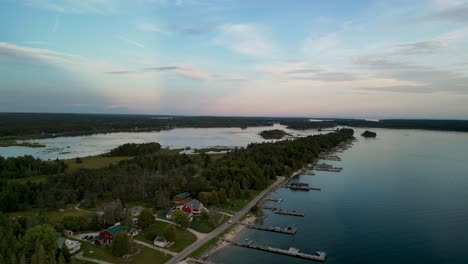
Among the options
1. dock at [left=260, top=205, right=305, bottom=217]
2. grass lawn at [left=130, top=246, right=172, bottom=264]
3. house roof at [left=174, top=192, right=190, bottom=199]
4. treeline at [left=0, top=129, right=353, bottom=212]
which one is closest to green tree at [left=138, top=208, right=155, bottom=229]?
grass lawn at [left=130, top=246, right=172, bottom=264]

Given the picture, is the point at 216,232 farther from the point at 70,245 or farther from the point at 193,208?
the point at 70,245

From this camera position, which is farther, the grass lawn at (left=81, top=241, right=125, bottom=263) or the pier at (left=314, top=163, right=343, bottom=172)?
the pier at (left=314, top=163, right=343, bottom=172)

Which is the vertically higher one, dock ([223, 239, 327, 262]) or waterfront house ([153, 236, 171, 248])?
waterfront house ([153, 236, 171, 248])

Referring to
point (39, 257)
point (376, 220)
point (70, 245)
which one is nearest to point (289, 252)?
point (376, 220)

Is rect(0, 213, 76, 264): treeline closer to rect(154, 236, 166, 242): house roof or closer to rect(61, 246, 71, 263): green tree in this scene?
rect(61, 246, 71, 263): green tree

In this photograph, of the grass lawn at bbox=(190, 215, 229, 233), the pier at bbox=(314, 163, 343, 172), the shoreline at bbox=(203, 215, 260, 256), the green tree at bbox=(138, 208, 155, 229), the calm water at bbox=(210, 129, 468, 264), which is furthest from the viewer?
the pier at bbox=(314, 163, 343, 172)

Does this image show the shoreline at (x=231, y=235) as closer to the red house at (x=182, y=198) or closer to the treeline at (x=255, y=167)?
the treeline at (x=255, y=167)
